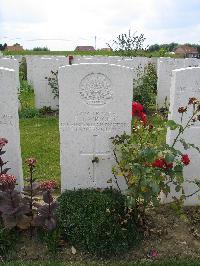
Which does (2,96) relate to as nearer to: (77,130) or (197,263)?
(77,130)

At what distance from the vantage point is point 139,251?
396 cm

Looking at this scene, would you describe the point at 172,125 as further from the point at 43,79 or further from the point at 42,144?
the point at 43,79

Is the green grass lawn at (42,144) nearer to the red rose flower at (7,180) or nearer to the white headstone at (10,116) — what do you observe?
the white headstone at (10,116)

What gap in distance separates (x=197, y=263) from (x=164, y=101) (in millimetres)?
7118

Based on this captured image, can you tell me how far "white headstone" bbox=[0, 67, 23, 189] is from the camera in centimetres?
427

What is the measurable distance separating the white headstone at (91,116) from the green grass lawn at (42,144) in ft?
4.47

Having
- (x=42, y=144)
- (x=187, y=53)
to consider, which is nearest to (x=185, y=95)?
(x=42, y=144)

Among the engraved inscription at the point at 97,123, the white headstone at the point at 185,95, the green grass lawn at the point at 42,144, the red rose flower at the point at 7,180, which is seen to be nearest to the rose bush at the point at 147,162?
the engraved inscription at the point at 97,123

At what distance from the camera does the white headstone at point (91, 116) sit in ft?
14.0

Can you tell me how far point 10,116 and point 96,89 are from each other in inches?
38.2

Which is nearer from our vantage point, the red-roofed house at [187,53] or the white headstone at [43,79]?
the white headstone at [43,79]

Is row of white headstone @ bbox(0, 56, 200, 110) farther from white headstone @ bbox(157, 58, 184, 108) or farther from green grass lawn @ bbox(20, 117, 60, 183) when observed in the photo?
green grass lawn @ bbox(20, 117, 60, 183)

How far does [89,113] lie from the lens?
4348 millimetres

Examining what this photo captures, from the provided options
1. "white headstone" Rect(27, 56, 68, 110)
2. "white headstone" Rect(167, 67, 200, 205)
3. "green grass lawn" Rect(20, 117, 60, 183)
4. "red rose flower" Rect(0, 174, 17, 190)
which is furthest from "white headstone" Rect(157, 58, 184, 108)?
"red rose flower" Rect(0, 174, 17, 190)
